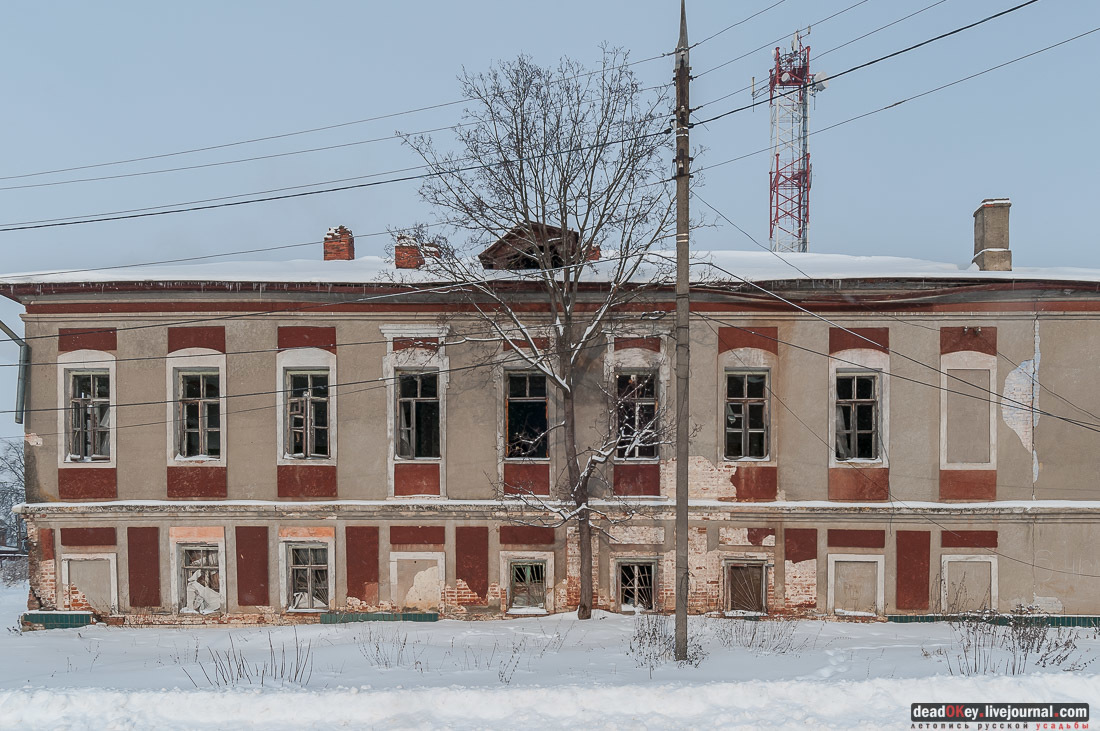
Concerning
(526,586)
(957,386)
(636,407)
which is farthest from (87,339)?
(957,386)

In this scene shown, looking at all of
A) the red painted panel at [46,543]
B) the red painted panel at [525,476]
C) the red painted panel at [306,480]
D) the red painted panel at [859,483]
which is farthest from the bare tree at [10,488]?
the red painted panel at [859,483]

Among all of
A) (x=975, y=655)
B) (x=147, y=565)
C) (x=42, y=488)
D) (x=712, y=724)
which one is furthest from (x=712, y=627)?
(x=42, y=488)

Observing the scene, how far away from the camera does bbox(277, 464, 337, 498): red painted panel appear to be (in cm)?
1241

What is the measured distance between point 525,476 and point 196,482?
6.65m

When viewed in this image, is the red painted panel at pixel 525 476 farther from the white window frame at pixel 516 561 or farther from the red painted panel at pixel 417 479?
the red painted panel at pixel 417 479

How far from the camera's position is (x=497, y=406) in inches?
489

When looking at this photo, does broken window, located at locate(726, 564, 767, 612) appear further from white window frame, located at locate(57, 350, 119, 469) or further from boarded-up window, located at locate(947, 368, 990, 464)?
white window frame, located at locate(57, 350, 119, 469)

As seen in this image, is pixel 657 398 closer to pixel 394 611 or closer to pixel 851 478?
pixel 851 478

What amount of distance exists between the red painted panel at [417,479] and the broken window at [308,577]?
2017 millimetres

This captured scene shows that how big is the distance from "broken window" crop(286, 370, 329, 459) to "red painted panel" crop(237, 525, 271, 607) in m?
1.74

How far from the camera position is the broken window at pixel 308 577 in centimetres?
1245

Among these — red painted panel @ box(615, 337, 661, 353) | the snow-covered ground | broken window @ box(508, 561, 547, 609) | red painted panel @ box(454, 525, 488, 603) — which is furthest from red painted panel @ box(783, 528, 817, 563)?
red painted panel @ box(454, 525, 488, 603)

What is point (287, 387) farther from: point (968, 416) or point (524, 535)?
point (968, 416)

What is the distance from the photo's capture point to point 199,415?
12547 millimetres
